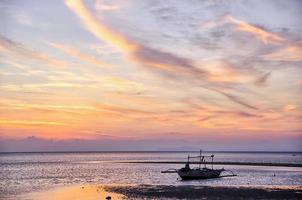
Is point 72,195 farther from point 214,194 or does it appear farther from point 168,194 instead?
point 214,194

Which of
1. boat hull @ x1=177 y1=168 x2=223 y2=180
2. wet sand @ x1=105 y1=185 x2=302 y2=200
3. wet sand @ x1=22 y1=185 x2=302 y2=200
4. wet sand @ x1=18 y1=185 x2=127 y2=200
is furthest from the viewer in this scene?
boat hull @ x1=177 y1=168 x2=223 y2=180

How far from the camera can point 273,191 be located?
174ft

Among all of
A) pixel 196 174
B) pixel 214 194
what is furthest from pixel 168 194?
pixel 196 174

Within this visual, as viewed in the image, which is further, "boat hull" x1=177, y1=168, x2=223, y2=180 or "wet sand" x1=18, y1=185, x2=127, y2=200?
"boat hull" x1=177, y1=168, x2=223, y2=180

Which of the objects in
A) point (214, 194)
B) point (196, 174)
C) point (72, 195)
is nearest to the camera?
point (214, 194)

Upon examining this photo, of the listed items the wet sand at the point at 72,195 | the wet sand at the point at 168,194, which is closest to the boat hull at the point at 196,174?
the wet sand at the point at 168,194

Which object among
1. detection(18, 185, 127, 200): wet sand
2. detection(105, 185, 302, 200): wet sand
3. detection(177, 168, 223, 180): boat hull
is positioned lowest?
detection(18, 185, 127, 200): wet sand

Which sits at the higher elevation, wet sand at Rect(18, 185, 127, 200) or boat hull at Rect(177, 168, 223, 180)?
boat hull at Rect(177, 168, 223, 180)

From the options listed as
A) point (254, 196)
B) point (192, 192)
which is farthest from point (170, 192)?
point (254, 196)

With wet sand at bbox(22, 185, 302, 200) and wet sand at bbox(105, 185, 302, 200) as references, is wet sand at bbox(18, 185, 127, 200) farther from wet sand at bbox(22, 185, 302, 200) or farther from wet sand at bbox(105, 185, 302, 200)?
wet sand at bbox(105, 185, 302, 200)

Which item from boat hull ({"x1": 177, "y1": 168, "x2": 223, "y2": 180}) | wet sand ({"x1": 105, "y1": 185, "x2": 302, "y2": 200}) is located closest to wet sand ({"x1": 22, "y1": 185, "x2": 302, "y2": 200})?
wet sand ({"x1": 105, "y1": 185, "x2": 302, "y2": 200})

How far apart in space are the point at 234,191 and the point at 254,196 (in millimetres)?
5721

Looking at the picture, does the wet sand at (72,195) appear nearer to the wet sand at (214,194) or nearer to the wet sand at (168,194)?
the wet sand at (168,194)

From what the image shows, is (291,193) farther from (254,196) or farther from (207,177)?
(207,177)
